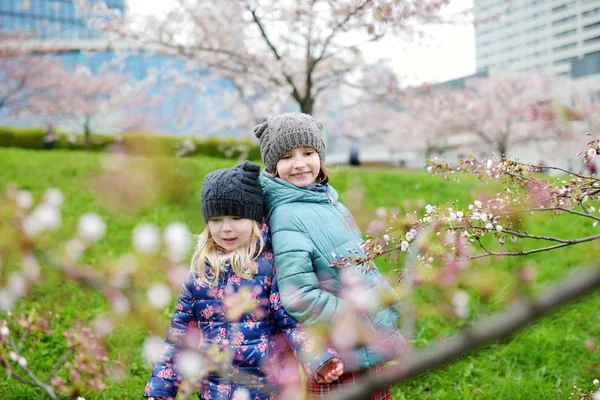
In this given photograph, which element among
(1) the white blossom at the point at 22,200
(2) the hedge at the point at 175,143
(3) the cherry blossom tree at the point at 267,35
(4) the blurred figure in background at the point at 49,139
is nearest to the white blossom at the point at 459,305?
(1) the white blossom at the point at 22,200

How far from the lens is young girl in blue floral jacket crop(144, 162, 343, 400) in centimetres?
177

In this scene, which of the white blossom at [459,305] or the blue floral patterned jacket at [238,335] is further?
the blue floral patterned jacket at [238,335]

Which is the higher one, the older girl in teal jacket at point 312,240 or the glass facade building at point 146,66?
the glass facade building at point 146,66

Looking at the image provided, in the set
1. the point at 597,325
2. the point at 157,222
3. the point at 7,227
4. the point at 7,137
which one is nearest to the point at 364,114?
the point at 7,137

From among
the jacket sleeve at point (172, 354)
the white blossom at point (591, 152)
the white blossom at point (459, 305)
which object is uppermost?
the white blossom at point (591, 152)

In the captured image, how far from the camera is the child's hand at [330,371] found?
1.63m

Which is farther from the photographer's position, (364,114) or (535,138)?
(364,114)

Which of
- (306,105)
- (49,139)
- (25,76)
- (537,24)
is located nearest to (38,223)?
(537,24)

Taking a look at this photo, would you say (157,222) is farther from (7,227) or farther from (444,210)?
(7,227)

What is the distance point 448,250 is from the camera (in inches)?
58.6

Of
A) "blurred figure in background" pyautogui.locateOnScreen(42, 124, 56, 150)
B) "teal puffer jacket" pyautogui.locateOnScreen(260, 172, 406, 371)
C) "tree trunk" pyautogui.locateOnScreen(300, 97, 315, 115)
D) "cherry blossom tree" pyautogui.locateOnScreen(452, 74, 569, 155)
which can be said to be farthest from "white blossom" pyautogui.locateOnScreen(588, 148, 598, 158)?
"cherry blossom tree" pyautogui.locateOnScreen(452, 74, 569, 155)

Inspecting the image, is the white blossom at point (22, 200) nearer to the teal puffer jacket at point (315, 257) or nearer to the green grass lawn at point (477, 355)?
the green grass lawn at point (477, 355)

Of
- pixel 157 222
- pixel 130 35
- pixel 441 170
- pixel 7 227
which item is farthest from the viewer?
pixel 130 35

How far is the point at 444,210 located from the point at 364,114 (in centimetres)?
1915
